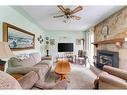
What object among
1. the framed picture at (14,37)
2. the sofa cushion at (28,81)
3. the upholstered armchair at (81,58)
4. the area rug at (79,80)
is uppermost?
the framed picture at (14,37)

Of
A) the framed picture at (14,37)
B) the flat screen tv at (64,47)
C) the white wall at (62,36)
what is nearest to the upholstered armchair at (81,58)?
the flat screen tv at (64,47)

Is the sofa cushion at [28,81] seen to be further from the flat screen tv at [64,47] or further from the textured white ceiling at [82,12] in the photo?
the flat screen tv at [64,47]

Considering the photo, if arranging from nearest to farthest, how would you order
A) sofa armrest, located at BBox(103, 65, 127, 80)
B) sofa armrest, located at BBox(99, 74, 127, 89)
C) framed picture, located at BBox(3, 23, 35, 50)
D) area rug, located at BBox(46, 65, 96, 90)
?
sofa armrest, located at BBox(99, 74, 127, 89)
sofa armrest, located at BBox(103, 65, 127, 80)
framed picture, located at BBox(3, 23, 35, 50)
area rug, located at BBox(46, 65, 96, 90)

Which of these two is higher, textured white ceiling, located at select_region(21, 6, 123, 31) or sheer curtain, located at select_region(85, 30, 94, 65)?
textured white ceiling, located at select_region(21, 6, 123, 31)

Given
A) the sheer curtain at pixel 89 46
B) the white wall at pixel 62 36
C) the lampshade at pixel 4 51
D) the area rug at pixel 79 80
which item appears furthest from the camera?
the white wall at pixel 62 36

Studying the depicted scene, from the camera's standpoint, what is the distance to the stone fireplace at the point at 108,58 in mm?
4594

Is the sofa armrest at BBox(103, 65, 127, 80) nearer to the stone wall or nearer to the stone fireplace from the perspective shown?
the stone wall

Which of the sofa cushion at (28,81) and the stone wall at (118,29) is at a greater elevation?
the stone wall at (118,29)

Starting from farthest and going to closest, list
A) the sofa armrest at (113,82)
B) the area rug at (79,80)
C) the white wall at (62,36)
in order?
the white wall at (62,36) → the area rug at (79,80) → the sofa armrest at (113,82)

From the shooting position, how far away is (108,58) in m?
5.29

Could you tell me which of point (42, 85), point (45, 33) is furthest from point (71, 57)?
point (42, 85)

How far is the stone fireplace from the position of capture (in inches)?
181

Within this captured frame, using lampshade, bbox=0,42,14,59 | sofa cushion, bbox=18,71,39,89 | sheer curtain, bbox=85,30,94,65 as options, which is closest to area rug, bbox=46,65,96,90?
sofa cushion, bbox=18,71,39,89

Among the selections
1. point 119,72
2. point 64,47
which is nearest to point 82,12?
point 119,72
